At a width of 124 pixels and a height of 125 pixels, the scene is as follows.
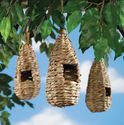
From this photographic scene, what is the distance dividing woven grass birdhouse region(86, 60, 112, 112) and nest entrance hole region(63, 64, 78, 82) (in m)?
0.26

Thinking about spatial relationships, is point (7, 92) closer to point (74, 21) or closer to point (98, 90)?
point (98, 90)

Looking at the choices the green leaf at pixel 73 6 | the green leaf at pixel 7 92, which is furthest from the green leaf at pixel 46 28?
the green leaf at pixel 7 92

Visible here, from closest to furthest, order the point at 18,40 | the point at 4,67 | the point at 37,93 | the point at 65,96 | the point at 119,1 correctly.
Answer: the point at 119,1
the point at 65,96
the point at 37,93
the point at 18,40
the point at 4,67

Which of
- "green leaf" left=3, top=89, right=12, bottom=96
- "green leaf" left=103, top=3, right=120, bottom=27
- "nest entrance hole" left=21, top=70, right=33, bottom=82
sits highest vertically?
"green leaf" left=103, top=3, right=120, bottom=27

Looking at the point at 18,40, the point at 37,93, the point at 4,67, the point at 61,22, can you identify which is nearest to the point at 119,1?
the point at 61,22

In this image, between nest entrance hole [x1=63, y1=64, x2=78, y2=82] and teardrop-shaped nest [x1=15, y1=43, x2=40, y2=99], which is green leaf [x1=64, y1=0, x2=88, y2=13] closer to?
nest entrance hole [x1=63, y1=64, x2=78, y2=82]

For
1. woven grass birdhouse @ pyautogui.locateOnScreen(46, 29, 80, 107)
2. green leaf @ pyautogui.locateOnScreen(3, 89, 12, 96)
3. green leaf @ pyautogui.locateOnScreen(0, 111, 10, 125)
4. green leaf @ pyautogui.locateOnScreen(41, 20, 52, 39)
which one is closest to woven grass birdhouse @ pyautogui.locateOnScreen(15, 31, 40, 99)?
woven grass birdhouse @ pyautogui.locateOnScreen(46, 29, 80, 107)

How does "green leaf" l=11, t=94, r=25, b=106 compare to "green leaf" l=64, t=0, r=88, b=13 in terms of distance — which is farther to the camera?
"green leaf" l=11, t=94, r=25, b=106

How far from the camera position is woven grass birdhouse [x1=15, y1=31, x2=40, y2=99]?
406cm

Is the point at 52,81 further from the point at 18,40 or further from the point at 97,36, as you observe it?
the point at 18,40

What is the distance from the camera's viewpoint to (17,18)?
146 inches

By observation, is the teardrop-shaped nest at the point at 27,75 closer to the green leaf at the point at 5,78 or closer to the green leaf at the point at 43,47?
the green leaf at the point at 5,78

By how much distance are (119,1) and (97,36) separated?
21cm

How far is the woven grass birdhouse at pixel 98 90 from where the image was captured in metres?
4.04
